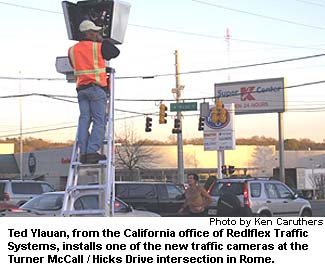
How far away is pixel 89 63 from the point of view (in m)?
7.25

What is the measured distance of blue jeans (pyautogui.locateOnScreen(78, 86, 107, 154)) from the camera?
23.9 feet

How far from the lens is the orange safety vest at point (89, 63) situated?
7.20m

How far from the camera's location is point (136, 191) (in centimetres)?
2194

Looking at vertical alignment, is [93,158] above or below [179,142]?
below

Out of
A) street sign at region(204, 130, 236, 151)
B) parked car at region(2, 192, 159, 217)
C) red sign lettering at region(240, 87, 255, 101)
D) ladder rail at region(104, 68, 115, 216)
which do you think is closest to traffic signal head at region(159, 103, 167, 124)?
street sign at region(204, 130, 236, 151)

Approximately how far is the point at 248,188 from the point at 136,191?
473cm

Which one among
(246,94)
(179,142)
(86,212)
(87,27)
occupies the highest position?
(246,94)

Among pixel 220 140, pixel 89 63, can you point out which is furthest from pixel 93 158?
pixel 220 140

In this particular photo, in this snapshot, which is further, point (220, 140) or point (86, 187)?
point (220, 140)

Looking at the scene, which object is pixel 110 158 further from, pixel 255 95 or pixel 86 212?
pixel 255 95

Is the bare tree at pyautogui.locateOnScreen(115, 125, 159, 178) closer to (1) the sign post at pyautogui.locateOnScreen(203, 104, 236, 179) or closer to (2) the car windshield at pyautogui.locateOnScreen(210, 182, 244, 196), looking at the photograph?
(1) the sign post at pyautogui.locateOnScreen(203, 104, 236, 179)

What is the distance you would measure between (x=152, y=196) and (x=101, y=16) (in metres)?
14.8
